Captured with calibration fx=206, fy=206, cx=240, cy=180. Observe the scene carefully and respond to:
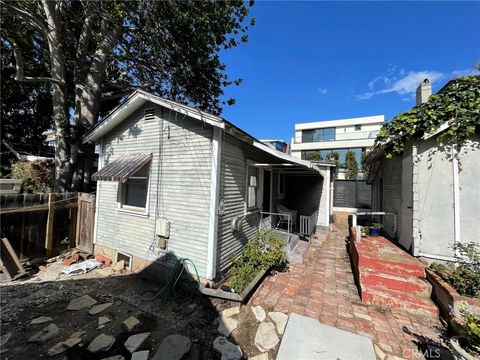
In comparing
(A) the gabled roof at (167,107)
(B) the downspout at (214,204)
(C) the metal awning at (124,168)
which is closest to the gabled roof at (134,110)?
(A) the gabled roof at (167,107)

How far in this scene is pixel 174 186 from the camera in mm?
5414

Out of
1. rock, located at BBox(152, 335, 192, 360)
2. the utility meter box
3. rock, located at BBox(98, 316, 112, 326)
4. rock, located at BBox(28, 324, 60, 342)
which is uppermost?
the utility meter box

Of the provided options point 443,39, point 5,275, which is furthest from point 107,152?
point 443,39

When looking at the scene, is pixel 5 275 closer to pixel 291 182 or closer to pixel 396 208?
pixel 396 208

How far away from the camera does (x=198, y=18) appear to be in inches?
328

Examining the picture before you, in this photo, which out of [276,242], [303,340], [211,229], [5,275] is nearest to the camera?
[303,340]

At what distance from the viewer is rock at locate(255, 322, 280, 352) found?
339 centimetres

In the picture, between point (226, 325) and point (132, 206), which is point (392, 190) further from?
point (132, 206)

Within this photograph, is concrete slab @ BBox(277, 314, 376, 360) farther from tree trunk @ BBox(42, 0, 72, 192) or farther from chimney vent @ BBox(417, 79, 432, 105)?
tree trunk @ BBox(42, 0, 72, 192)

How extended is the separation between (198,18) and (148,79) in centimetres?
460

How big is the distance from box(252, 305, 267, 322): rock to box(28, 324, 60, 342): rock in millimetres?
3681

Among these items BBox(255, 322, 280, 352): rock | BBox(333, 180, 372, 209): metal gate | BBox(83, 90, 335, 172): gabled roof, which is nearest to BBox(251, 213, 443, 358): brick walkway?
BBox(255, 322, 280, 352): rock

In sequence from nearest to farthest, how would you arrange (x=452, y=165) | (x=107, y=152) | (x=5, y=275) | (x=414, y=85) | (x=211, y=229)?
(x=211, y=229)
(x=452, y=165)
(x=5, y=275)
(x=107, y=152)
(x=414, y=85)

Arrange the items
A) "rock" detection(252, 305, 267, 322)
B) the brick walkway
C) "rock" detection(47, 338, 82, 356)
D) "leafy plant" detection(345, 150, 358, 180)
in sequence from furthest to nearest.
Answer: "leafy plant" detection(345, 150, 358, 180), "rock" detection(252, 305, 267, 322), the brick walkway, "rock" detection(47, 338, 82, 356)
